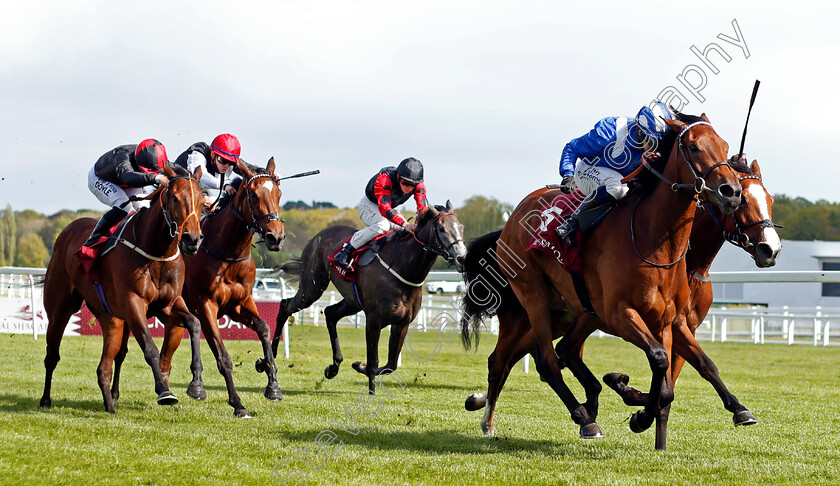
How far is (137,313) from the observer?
595 centimetres

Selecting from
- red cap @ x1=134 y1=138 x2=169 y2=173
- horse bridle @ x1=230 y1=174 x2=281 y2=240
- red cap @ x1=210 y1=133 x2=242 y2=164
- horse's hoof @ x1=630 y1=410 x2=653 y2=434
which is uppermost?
red cap @ x1=210 y1=133 x2=242 y2=164

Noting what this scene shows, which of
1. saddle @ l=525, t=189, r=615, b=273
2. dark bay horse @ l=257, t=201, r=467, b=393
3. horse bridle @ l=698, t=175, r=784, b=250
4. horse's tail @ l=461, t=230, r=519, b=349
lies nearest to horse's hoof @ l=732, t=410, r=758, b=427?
horse bridle @ l=698, t=175, r=784, b=250

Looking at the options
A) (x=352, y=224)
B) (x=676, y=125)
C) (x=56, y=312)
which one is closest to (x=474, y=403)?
(x=676, y=125)

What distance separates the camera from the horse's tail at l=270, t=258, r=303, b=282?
11080 millimetres

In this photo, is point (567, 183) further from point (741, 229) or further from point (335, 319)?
point (335, 319)

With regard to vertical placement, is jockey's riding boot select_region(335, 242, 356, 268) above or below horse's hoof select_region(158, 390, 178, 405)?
above

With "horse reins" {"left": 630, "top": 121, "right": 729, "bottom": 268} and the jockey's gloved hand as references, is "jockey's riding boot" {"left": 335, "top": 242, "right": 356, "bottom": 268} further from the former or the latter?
"horse reins" {"left": 630, "top": 121, "right": 729, "bottom": 268}

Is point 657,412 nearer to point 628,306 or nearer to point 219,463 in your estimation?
point 628,306

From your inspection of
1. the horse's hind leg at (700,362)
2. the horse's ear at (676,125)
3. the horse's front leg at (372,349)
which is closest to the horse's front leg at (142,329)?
the horse's front leg at (372,349)

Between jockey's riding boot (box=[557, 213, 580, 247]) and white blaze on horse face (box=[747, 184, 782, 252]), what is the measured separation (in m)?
1.04

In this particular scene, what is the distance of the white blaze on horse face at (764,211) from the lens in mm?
4323

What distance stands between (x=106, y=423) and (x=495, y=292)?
2850 millimetres

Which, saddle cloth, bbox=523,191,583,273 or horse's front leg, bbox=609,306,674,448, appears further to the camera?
saddle cloth, bbox=523,191,583,273

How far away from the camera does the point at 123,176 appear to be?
6.52 metres
